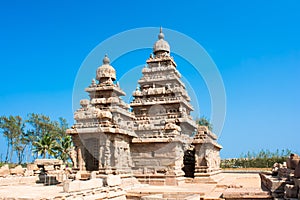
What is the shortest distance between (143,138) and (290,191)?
11691mm


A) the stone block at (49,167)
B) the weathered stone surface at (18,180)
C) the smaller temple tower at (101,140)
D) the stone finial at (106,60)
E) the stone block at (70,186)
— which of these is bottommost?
the weathered stone surface at (18,180)

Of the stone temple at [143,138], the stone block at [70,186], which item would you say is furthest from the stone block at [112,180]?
the stone temple at [143,138]

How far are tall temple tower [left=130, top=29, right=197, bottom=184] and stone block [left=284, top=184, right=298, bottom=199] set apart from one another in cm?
976

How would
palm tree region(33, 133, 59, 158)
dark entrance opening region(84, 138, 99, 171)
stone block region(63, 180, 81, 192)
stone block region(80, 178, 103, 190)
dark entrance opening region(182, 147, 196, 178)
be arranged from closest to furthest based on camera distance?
stone block region(63, 180, 81, 192) < stone block region(80, 178, 103, 190) < dark entrance opening region(84, 138, 99, 171) < dark entrance opening region(182, 147, 196, 178) < palm tree region(33, 133, 59, 158)

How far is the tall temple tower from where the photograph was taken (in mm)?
18750

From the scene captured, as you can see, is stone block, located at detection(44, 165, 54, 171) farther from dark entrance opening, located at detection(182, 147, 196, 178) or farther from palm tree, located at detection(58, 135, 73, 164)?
palm tree, located at detection(58, 135, 73, 164)

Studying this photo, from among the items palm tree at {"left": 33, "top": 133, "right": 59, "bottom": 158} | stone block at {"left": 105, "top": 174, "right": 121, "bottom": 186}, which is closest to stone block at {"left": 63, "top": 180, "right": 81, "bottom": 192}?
stone block at {"left": 105, "top": 174, "right": 121, "bottom": 186}

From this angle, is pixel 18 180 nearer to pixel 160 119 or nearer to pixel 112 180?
pixel 112 180

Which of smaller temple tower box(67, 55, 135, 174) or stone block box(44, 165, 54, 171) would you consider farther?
stone block box(44, 165, 54, 171)

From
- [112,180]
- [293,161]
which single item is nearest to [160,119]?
[112,180]

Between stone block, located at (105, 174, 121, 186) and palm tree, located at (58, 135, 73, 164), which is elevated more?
palm tree, located at (58, 135, 73, 164)

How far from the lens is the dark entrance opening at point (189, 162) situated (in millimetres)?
21328

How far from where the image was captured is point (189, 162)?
21594mm

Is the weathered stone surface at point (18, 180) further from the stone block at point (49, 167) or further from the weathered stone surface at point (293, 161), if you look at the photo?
the weathered stone surface at point (293, 161)
